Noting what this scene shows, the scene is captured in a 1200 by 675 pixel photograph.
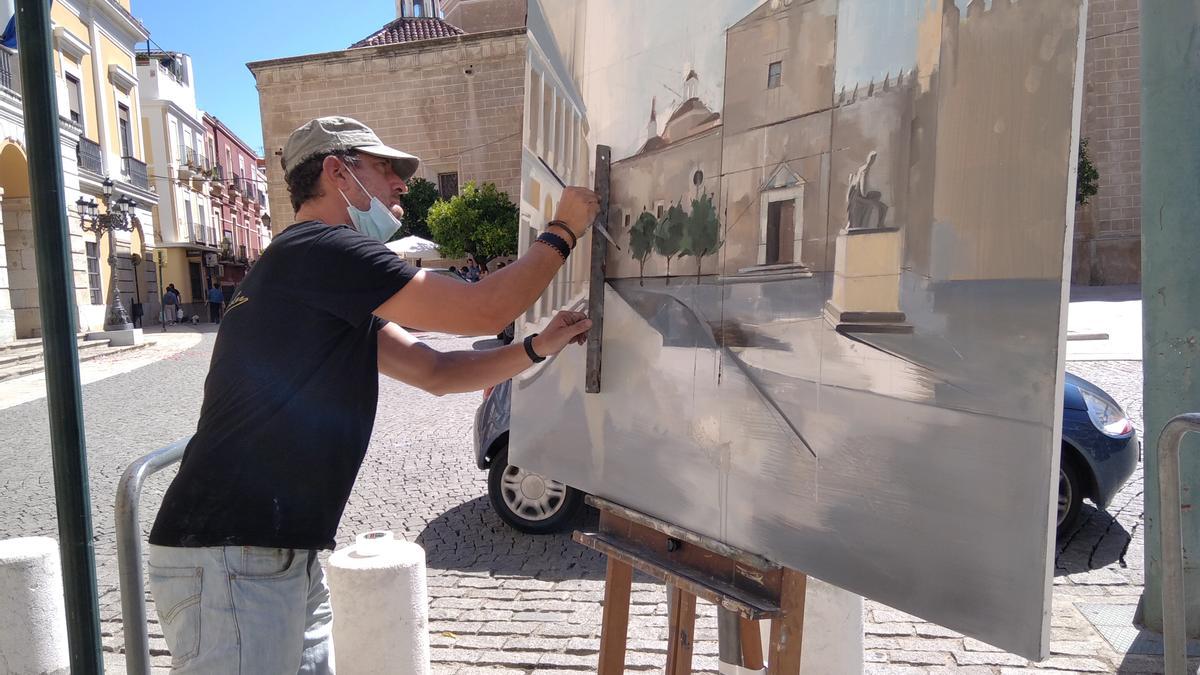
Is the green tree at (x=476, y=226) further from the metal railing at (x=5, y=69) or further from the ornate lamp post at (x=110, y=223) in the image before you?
the metal railing at (x=5, y=69)

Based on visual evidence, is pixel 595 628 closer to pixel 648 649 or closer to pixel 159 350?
pixel 648 649

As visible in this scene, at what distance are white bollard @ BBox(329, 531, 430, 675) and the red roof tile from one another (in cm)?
3653

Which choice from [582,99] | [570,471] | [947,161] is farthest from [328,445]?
[947,161]

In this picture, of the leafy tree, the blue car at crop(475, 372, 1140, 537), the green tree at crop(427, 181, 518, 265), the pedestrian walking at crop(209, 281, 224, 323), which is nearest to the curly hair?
the blue car at crop(475, 372, 1140, 537)

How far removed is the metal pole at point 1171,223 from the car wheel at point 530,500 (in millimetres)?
2888

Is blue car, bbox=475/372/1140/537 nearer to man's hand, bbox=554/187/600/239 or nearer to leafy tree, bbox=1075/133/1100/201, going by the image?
man's hand, bbox=554/187/600/239

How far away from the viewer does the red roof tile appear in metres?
36.4

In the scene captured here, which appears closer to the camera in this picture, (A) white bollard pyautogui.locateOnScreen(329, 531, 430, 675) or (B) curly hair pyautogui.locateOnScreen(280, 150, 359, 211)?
(B) curly hair pyautogui.locateOnScreen(280, 150, 359, 211)

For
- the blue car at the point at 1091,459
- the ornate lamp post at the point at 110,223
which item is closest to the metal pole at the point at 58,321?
the blue car at the point at 1091,459

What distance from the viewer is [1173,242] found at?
111 inches

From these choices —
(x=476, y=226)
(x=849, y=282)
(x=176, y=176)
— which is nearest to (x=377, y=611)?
(x=849, y=282)

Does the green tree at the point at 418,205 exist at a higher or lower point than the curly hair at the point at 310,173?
higher

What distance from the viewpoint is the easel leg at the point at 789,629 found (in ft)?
5.33

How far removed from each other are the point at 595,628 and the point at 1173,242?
108 inches
